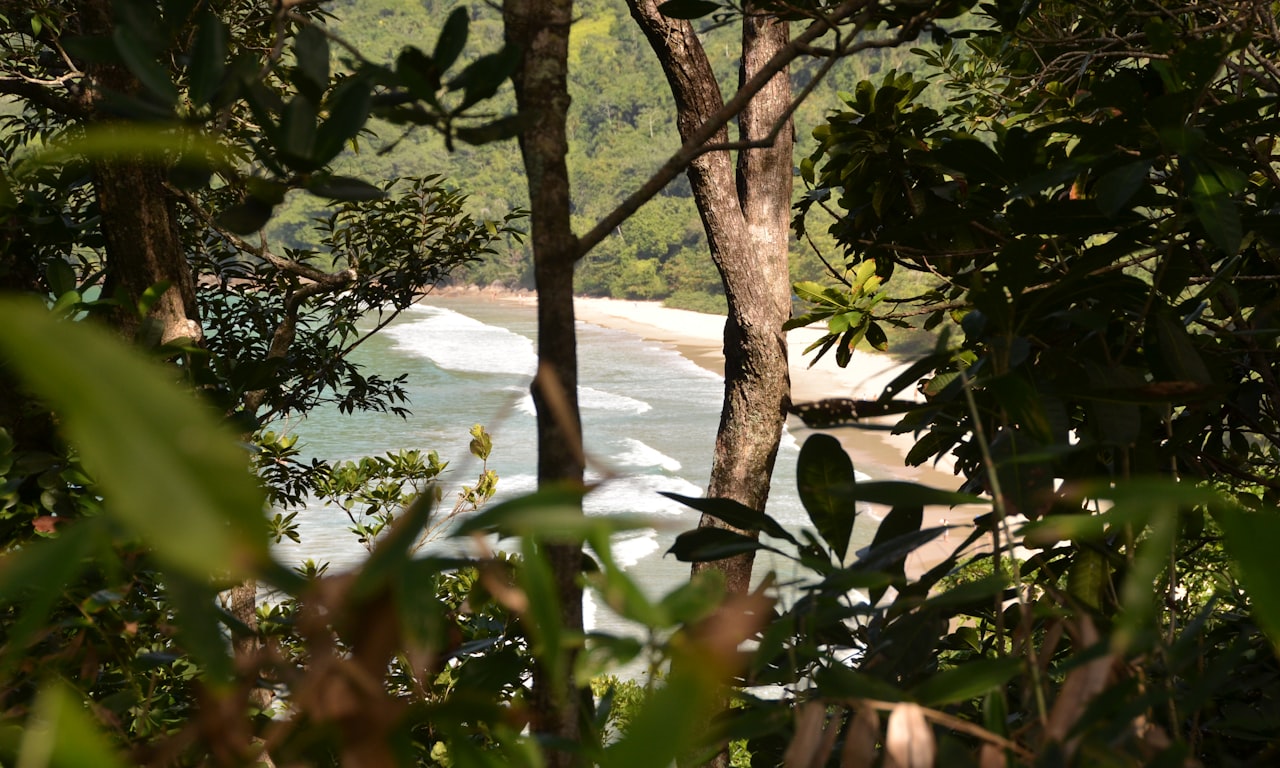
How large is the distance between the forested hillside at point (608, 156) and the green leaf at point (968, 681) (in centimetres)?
2814

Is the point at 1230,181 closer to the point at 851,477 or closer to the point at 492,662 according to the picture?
the point at 851,477

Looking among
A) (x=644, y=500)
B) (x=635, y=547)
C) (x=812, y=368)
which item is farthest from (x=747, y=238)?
(x=644, y=500)

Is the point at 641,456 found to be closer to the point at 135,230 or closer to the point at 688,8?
the point at 135,230

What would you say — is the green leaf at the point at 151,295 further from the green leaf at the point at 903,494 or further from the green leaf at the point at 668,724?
the green leaf at the point at 668,724

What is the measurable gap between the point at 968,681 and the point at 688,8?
65 centimetres

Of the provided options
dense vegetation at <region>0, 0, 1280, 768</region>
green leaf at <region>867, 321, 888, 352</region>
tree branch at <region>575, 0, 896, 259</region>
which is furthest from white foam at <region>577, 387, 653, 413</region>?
tree branch at <region>575, 0, 896, 259</region>

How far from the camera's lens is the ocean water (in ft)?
34.8

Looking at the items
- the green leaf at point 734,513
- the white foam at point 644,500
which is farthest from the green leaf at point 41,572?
the white foam at point 644,500

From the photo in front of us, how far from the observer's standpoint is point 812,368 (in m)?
9.68

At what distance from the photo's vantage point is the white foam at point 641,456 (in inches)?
520

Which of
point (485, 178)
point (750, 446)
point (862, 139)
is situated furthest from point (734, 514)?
point (485, 178)

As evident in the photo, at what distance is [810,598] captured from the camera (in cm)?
49

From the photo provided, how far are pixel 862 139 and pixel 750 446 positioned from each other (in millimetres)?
1148

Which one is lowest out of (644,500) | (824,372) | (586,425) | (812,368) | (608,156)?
(644,500)
